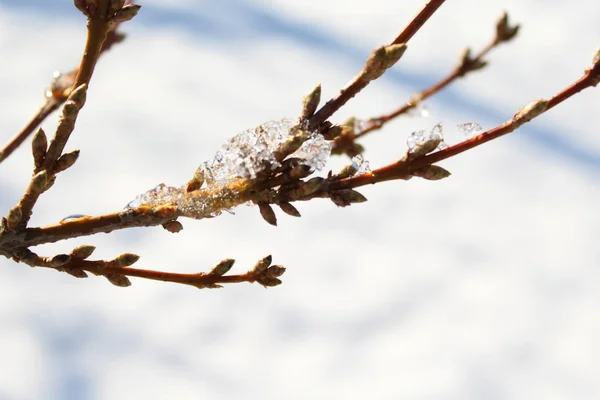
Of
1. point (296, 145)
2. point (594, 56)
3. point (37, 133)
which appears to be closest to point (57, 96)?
point (37, 133)

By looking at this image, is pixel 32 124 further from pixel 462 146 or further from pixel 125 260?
pixel 462 146

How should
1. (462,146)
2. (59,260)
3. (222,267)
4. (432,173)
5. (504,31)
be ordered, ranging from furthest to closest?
(222,267) < (59,260) < (432,173) < (462,146) < (504,31)

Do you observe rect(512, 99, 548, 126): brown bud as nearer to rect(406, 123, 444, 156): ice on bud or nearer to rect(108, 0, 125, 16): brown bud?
rect(406, 123, 444, 156): ice on bud

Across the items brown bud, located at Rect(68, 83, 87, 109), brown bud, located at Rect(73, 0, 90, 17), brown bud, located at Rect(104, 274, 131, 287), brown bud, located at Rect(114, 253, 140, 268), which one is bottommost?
brown bud, located at Rect(104, 274, 131, 287)

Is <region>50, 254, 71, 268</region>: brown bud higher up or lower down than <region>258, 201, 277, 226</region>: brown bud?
lower down

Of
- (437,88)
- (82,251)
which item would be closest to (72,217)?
(82,251)

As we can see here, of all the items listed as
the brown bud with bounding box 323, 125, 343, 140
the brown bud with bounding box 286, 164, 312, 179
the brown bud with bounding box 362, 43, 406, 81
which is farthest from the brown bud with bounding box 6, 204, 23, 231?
the brown bud with bounding box 362, 43, 406, 81
